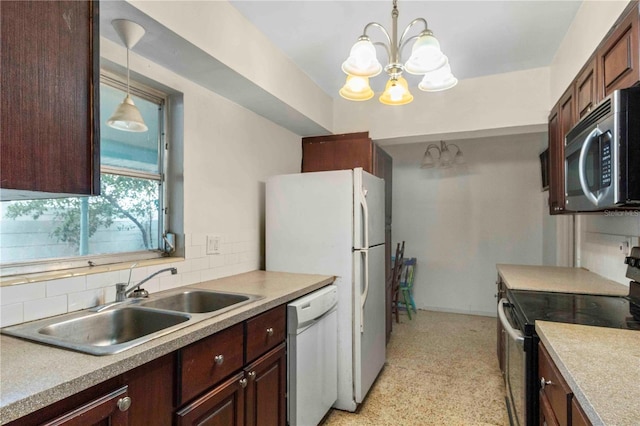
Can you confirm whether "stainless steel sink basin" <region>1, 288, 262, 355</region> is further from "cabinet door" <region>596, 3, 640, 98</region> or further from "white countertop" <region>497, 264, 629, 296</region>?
"cabinet door" <region>596, 3, 640, 98</region>

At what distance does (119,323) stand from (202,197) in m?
0.90

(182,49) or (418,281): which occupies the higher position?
(182,49)

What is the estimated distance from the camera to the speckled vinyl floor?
222cm

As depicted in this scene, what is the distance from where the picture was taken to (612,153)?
116cm

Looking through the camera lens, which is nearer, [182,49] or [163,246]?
[182,49]

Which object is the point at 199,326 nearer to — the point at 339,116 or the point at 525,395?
the point at 525,395

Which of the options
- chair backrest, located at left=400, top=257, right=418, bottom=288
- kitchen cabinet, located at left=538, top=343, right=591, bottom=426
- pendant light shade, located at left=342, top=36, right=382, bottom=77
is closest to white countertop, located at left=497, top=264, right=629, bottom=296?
kitchen cabinet, located at left=538, top=343, right=591, bottom=426

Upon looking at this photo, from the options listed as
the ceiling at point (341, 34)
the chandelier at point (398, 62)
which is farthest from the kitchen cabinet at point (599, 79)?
the chandelier at point (398, 62)

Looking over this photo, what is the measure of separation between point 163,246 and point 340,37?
1.72m

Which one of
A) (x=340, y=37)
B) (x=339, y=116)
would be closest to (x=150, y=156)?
(x=340, y=37)

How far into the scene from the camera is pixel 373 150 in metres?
3.26

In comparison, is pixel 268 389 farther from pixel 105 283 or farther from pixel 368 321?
pixel 368 321

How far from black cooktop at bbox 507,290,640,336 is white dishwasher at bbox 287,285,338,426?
3.34ft

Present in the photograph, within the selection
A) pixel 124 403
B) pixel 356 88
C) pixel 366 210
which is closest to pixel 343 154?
pixel 366 210
